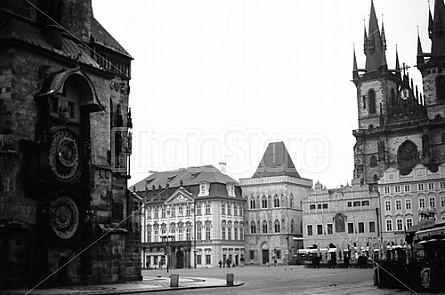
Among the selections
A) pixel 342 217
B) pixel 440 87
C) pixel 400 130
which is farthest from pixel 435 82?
pixel 342 217

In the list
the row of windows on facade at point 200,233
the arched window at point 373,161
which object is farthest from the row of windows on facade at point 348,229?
the arched window at point 373,161

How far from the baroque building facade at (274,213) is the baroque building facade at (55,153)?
58.7 m

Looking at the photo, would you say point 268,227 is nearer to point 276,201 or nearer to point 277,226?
point 277,226

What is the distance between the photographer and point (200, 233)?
9631 cm

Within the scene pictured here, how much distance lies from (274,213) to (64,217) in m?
66.6

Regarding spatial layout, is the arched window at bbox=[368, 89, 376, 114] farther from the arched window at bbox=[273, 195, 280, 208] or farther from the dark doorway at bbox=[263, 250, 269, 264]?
the dark doorway at bbox=[263, 250, 269, 264]

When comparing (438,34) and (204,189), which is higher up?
(438,34)

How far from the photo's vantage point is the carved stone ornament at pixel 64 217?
33344 mm

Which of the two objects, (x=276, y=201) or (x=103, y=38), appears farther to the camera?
(x=276, y=201)

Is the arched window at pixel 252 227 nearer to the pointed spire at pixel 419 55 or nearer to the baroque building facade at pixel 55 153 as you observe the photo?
the pointed spire at pixel 419 55

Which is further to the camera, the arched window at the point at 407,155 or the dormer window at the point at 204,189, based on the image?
the dormer window at the point at 204,189

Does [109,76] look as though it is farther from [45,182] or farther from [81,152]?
[45,182]

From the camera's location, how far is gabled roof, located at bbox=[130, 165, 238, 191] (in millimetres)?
98919

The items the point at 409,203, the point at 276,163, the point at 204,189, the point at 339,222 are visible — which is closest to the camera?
the point at 409,203
